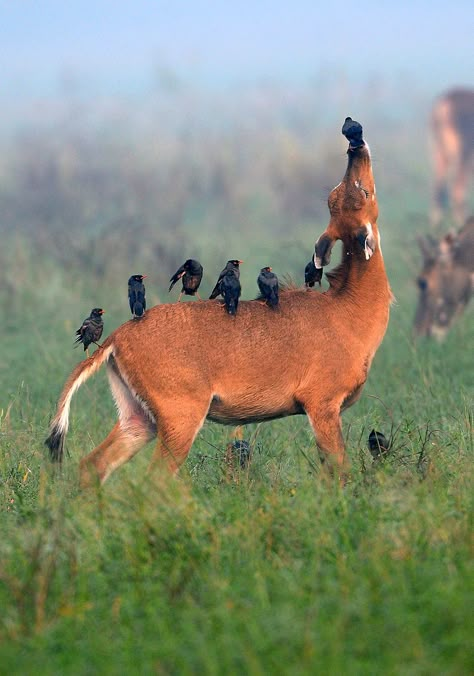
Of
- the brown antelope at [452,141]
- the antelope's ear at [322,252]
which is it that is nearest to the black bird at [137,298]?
the antelope's ear at [322,252]

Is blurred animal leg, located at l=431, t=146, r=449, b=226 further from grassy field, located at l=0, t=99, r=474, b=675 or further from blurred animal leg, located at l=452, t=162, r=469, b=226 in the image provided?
grassy field, located at l=0, t=99, r=474, b=675

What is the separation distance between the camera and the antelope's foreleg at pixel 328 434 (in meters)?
6.61

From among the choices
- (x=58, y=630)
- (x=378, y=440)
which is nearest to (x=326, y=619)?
(x=58, y=630)

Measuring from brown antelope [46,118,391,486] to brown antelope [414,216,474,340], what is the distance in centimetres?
659

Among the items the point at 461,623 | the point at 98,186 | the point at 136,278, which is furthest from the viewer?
the point at 98,186

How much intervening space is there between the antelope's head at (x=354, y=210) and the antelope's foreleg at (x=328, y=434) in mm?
934

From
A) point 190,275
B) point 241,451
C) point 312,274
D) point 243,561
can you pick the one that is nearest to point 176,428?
point 241,451

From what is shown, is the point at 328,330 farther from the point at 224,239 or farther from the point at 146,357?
the point at 224,239

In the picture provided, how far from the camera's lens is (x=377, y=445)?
22.3ft

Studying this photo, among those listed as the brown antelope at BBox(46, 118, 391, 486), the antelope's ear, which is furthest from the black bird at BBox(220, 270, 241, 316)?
the antelope's ear

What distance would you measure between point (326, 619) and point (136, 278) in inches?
122

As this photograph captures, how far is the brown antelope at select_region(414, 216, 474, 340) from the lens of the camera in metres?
13.6

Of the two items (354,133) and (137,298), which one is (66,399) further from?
(354,133)

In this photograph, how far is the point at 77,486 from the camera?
6473 millimetres
